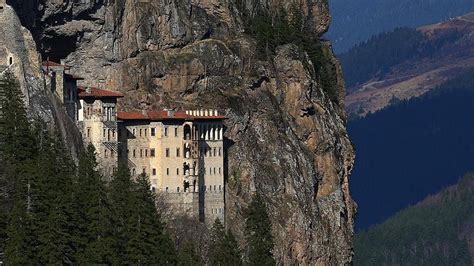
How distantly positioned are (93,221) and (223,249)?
77.9 feet

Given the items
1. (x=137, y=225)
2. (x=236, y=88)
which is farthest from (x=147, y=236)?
(x=236, y=88)

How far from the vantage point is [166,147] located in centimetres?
14575

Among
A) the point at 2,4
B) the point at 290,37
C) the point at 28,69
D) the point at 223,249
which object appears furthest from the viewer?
the point at 290,37

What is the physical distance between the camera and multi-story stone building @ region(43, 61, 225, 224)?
139 metres

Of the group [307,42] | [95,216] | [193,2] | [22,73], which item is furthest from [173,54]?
[95,216]

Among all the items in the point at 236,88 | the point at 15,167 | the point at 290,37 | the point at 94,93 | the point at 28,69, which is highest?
the point at 290,37

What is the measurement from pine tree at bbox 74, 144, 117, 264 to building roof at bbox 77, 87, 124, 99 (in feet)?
65.5

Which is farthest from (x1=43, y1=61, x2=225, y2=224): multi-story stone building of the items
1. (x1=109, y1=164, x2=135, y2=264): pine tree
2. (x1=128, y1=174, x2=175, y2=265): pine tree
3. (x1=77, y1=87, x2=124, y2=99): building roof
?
(x1=128, y1=174, x2=175, y2=265): pine tree

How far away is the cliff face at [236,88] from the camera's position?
503 feet

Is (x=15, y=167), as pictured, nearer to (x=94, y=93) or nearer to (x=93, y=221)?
(x=93, y=221)

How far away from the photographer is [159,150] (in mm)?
145625

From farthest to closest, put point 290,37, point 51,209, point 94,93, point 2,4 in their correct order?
point 290,37 → point 94,93 → point 2,4 → point 51,209

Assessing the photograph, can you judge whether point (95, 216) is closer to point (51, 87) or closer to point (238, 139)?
point (51, 87)

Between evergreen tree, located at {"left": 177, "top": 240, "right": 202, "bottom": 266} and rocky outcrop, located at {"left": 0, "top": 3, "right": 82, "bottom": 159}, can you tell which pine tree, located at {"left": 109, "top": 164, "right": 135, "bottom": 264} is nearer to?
evergreen tree, located at {"left": 177, "top": 240, "right": 202, "bottom": 266}
